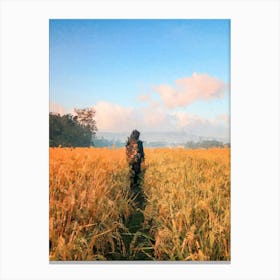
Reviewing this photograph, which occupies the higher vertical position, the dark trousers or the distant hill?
the distant hill

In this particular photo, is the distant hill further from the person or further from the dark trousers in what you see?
the dark trousers

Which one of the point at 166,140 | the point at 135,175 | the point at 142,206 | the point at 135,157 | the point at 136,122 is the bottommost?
the point at 142,206

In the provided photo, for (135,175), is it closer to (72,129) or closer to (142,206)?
(142,206)

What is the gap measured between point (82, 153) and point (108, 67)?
2.18 ft

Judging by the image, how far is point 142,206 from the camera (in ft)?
10.9

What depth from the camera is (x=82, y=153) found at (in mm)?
3285

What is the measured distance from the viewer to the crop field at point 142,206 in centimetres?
310

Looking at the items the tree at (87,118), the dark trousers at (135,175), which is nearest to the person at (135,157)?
the dark trousers at (135,175)

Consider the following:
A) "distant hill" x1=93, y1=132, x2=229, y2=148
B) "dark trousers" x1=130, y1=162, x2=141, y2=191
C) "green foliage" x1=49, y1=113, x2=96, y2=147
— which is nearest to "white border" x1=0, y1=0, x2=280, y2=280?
"green foliage" x1=49, y1=113, x2=96, y2=147

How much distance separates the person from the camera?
321 cm

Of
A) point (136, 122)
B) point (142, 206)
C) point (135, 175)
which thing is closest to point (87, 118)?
point (136, 122)

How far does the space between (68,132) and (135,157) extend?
53cm
